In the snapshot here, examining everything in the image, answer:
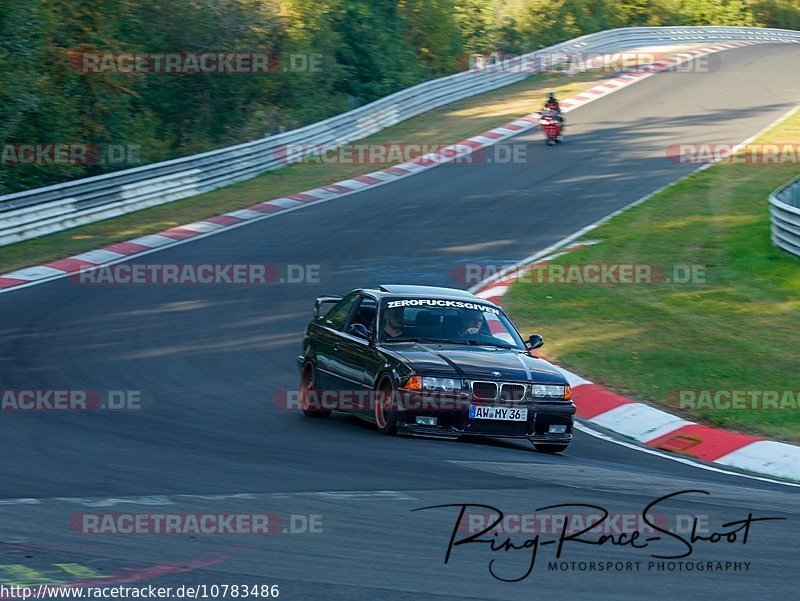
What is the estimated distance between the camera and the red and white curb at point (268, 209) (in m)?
19.0

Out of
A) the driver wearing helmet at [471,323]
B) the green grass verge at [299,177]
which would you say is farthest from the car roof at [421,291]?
the green grass verge at [299,177]

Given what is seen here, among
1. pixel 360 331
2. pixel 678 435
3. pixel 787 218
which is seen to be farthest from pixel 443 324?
pixel 787 218

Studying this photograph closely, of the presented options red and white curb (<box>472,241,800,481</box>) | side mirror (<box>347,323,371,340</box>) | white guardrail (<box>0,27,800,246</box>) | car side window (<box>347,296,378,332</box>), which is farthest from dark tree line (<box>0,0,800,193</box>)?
red and white curb (<box>472,241,800,481</box>)

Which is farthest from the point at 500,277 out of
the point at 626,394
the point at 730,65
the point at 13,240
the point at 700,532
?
the point at 730,65

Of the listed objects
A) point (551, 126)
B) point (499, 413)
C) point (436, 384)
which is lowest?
point (499, 413)

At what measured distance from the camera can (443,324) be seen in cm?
1094

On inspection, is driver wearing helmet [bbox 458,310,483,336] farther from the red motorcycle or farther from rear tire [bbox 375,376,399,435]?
the red motorcycle

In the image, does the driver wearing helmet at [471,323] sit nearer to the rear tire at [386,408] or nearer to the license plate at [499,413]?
the rear tire at [386,408]

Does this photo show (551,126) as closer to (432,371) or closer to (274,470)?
(432,371)

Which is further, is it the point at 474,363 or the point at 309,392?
the point at 309,392

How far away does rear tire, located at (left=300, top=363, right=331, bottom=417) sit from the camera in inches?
454

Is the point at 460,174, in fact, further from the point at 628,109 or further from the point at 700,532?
the point at 700,532

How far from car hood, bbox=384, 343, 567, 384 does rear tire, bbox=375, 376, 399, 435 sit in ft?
0.91

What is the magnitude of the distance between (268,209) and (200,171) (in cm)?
285
